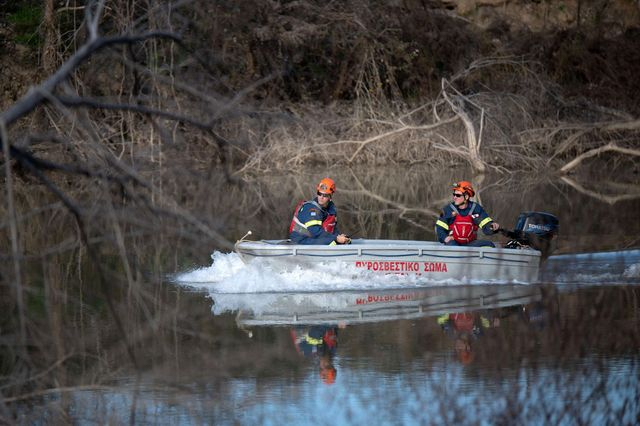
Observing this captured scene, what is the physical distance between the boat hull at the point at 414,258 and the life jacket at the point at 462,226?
0.46 meters

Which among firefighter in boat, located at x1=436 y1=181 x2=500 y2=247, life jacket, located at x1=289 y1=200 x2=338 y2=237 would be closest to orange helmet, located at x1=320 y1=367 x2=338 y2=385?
life jacket, located at x1=289 y1=200 x2=338 y2=237

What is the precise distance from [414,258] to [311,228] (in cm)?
135

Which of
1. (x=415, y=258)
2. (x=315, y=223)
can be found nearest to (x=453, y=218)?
(x=415, y=258)

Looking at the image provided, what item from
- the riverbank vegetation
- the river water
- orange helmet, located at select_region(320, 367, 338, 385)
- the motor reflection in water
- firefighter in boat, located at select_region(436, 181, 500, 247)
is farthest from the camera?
the riverbank vegetation

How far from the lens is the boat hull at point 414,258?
14.8 m

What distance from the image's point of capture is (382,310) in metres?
13.4

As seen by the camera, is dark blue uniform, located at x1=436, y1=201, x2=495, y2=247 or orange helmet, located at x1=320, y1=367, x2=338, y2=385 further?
dark blue uniform, located at x1=436, y1=201, x2=495, y2=247

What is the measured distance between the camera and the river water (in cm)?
858

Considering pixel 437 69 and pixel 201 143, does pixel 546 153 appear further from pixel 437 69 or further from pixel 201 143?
pixel 201 143

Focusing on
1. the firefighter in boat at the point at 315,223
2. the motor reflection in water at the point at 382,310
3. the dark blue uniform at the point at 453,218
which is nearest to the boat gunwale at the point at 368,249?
the firefighter in boat at the point at 315,223

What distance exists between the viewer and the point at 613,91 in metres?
36.7

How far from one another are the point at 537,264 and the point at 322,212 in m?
2.84

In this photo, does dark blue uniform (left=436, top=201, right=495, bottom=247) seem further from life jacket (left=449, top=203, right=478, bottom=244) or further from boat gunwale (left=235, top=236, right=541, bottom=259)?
boat gunwale (left=235, top=236, right=541, bottom=259)

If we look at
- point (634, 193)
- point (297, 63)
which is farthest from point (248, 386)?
point (297, 63)
